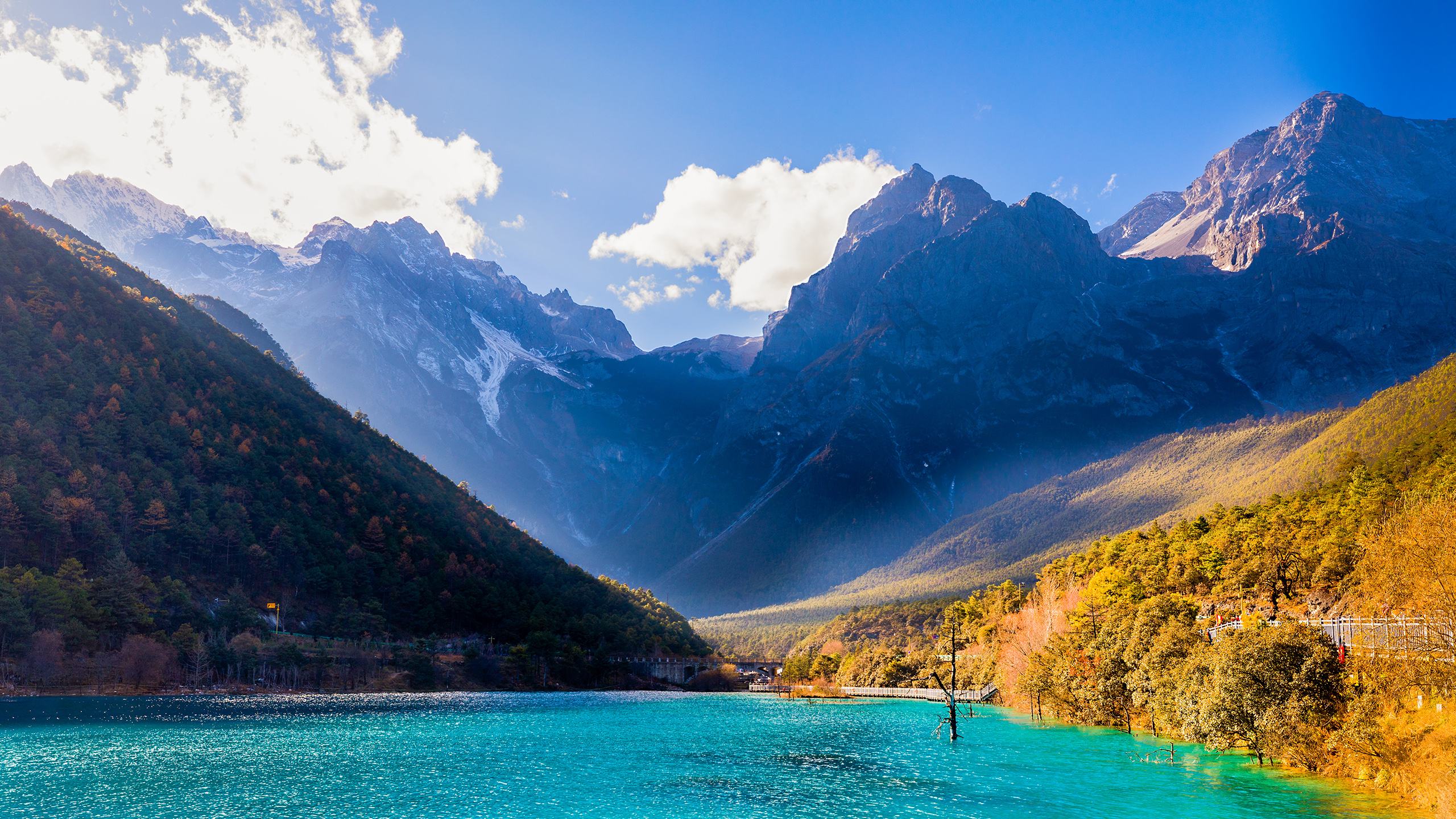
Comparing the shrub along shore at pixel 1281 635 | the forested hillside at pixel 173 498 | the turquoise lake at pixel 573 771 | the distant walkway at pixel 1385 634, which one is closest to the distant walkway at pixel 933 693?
the shrub along shore at pixel 1281 635

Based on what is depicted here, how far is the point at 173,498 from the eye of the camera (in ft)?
474

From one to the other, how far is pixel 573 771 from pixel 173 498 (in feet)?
357

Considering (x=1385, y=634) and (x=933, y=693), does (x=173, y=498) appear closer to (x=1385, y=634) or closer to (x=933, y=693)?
(x=933, y=693)

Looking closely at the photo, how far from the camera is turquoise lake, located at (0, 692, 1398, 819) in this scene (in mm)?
52719

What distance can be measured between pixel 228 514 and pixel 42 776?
10101cm

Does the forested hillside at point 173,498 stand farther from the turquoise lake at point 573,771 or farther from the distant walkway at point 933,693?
the distant walkway at point 933,693

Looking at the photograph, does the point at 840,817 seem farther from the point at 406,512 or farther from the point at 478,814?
the point at 406,512

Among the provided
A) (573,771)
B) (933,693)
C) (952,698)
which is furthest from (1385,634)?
(933,693)

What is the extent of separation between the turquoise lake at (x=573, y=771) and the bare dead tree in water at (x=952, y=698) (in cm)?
228

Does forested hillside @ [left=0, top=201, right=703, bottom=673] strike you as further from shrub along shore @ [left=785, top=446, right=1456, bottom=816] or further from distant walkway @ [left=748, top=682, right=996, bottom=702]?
shrub along shore @ [left=785, top=446, right=1456, bottom=816]

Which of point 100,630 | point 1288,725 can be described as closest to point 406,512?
point 100,630

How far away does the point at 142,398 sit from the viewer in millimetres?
154500

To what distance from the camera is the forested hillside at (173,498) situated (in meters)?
124

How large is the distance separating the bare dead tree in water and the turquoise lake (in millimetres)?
2277
